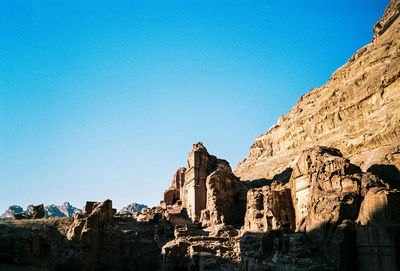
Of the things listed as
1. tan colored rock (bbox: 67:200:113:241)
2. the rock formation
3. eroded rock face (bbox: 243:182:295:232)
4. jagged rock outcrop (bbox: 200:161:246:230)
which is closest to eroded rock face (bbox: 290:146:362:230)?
the rock formation

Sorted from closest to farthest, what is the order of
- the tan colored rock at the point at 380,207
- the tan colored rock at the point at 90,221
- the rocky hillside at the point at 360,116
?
the tan colored rock at the point at 380,207 < the tan colored rock at the point at 90,221 < the rocky hillside at the point at 360,116

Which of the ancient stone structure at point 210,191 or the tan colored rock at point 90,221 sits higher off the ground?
the ancient stone structure at point 210,191

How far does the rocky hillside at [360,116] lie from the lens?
38.6m

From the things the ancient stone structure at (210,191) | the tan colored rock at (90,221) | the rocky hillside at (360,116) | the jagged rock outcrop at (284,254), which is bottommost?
the jagged rock outcrop at (284,254)

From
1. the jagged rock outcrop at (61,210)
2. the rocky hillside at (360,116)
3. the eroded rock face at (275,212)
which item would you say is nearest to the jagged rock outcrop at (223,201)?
the eroded rock face at (275,212)

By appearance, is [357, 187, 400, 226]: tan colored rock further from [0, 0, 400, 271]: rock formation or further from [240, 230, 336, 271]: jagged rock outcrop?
[240, 230, 336, 271]: jagged rock outcrop

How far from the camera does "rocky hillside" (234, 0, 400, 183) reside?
38594 millimetres

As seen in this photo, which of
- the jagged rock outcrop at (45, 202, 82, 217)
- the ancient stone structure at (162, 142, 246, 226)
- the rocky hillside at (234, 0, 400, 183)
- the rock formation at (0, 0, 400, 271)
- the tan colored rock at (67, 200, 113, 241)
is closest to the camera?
the rock formation at (0, 0, 400, 271)

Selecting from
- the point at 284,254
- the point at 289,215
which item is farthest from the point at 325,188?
the point at 289,215

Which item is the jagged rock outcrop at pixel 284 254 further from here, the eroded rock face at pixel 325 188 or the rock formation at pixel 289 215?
the eroded rock face at pixel 325 188

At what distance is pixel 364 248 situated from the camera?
18469 millimetres

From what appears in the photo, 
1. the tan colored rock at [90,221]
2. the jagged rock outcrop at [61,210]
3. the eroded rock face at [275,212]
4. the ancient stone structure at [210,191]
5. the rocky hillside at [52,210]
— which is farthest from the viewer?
the jagged rock outcrop at [61,210]

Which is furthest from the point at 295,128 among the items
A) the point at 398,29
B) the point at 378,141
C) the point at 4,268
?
the point at 4,268

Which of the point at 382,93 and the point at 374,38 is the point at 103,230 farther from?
the point at 374,38
